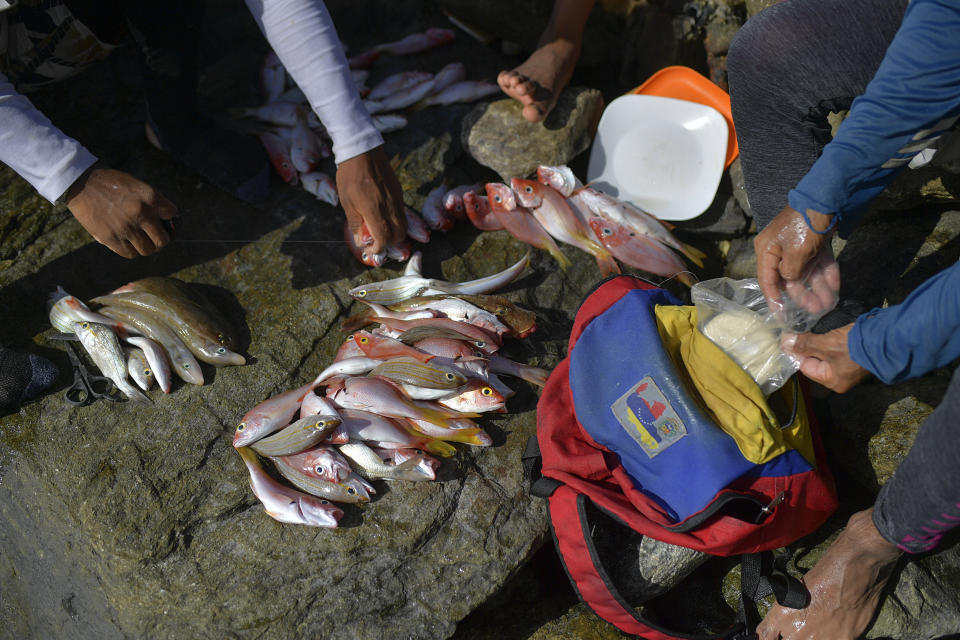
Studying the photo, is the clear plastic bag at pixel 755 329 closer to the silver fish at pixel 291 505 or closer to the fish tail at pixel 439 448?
the fish tail at pixel 439 448

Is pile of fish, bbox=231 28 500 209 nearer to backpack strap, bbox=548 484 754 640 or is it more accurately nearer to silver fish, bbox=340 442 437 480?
silver fish, bbox=340 442 437 480

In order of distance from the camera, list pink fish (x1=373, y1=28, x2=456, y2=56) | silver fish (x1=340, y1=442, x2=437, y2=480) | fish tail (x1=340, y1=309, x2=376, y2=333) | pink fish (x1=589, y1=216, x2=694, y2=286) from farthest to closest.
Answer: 1. pink fish (x1=373, y1=28, x2=456, y2=56)
2. pink fish (x1=589, y1=216, x2=694, y2=286)
3. fish tail (x1=340, y1=309, x2=376, y2=333)
4. silver fish (x1=340, y1=442, x2=437, y2=480)

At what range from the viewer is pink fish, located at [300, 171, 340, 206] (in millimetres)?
3627

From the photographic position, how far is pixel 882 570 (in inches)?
97.0

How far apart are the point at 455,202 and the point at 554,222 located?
0.54 meters

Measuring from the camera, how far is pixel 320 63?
284 centimetres

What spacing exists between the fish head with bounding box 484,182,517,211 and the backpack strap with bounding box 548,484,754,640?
5.19 feet

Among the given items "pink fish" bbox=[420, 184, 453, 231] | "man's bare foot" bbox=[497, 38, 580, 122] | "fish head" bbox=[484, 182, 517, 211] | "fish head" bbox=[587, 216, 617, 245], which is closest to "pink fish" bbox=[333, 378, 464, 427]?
"pink fish" bbox=[420, 184, 453, 231]

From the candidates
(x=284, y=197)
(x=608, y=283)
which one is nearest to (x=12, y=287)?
(x=284, y=197)

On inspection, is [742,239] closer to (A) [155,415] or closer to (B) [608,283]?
(B) [608,283]

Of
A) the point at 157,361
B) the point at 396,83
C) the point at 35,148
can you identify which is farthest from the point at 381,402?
the point at 396,83

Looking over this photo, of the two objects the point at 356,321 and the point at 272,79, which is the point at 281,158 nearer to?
the point at 272,79

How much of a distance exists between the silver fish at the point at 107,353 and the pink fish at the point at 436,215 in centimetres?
159

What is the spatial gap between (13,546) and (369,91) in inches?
123
